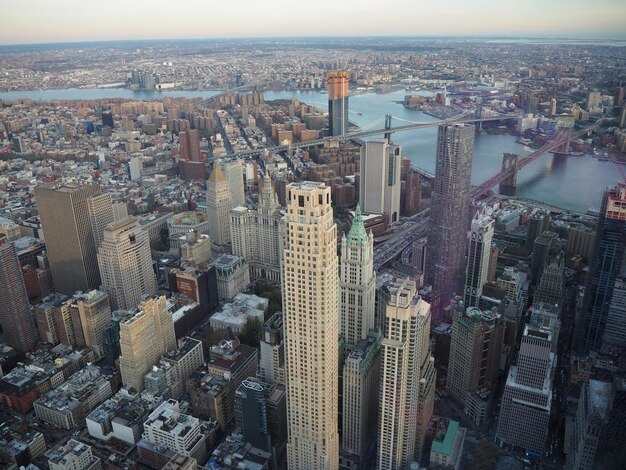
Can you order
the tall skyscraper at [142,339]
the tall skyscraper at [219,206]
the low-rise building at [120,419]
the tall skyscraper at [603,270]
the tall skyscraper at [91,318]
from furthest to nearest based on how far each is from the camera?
the tall skyscraper at [219,206] < the tall skyscraper at [91,318] < the tall skyscraper at [142,339] < the low-rise building at [120,419] < the tall skyscraper at [603,270]

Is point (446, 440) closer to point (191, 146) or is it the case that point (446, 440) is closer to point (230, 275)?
point (230, 275)

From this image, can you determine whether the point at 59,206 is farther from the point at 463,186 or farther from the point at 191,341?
the point at 463,186

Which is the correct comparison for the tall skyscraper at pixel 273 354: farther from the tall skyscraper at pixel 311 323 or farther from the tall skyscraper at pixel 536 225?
the tall skyscraper at pixel 536 225

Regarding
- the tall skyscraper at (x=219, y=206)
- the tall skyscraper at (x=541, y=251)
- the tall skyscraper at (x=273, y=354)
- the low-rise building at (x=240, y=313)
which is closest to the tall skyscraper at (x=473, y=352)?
the tall skyscraper at (x=273, y=354)

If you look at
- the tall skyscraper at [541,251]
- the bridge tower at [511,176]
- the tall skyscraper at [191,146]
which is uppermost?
the bridge tower at [511,176]

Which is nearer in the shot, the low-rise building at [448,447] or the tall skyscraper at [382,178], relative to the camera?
the low-rise building at [448,447]

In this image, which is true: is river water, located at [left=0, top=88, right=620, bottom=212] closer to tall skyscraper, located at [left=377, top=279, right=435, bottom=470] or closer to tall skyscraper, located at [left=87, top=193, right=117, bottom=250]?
tall skyscraper, located at [left=377, top=279, right=435, bottom=470]
